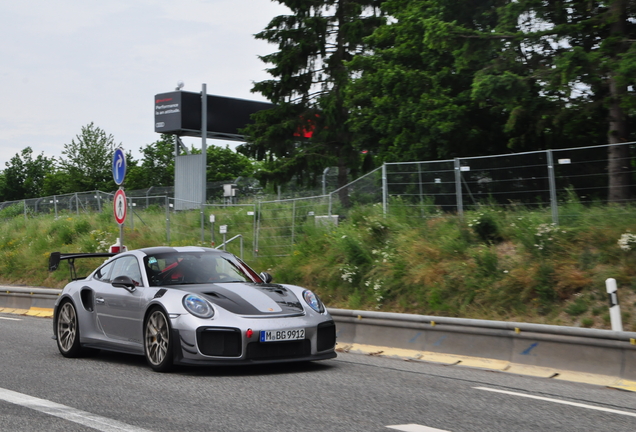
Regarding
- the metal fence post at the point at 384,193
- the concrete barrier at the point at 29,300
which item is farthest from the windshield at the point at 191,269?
the concrete barrier at the point at 29,300

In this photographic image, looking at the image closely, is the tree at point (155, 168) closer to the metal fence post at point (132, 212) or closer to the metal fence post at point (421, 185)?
the metal fence post at point (132, 212)

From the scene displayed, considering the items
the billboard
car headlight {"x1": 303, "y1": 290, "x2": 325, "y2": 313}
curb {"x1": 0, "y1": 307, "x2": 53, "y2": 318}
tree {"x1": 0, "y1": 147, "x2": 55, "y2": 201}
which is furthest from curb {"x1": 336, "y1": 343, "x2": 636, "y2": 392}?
tree {"x1": 0, "y1": 147, "x2": 55, "y2": 201}

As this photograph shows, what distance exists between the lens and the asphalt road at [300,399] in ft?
18.1

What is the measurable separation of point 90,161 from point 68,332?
75298 millimetres

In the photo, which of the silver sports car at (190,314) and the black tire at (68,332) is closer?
the silver sports car at (190,314)

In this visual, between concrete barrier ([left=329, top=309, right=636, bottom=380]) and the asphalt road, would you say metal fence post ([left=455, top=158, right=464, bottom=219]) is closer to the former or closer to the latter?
concrete barrier ([left=329, top=309, right=636, bottom=380])

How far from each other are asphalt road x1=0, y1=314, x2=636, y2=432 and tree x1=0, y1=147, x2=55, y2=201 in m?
91.0

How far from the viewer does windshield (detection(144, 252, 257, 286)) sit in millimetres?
8852

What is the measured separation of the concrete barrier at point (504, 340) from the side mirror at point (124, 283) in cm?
332

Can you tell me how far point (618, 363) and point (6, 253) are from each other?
945 inches

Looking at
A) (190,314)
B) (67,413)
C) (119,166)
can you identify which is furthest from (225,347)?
(119,166)

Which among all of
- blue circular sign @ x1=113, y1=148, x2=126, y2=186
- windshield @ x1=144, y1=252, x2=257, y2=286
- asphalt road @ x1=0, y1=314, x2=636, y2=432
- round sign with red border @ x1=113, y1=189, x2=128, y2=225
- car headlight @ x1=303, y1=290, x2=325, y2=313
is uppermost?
blue circular sign @ x1=113, y1=148, x2=126, y2=186

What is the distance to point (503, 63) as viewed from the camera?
57.5ft

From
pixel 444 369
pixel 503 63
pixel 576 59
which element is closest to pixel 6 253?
pixel 503 63
